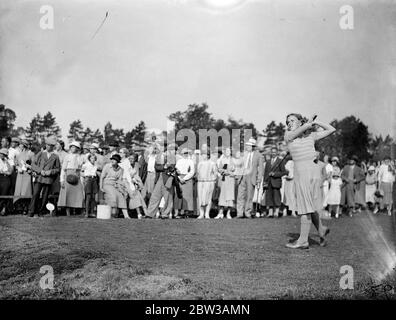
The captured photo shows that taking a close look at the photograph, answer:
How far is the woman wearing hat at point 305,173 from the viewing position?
339 inches

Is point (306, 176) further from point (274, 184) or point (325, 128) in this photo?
point (274, 184)

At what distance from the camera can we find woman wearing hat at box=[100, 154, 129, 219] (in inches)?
512

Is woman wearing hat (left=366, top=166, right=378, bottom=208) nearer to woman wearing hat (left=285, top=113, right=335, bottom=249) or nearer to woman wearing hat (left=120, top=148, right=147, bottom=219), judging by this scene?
woman wearing hat (left=120, top=148, right=147, bottom=219)

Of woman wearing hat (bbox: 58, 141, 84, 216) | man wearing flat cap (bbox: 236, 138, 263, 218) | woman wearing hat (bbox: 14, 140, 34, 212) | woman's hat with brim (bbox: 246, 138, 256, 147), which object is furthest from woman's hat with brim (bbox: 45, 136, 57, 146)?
woman's hat with brim (bbox: 246, 138, 256, 147)

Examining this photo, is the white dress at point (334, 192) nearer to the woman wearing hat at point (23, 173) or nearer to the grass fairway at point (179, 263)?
the grass fairway at point (179, 263)

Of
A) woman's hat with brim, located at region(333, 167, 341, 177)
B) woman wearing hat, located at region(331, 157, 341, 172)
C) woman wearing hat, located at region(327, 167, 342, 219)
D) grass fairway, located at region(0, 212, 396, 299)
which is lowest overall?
grass fairway, located at region(0, 212, 396, 299)

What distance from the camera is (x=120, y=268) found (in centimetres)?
646

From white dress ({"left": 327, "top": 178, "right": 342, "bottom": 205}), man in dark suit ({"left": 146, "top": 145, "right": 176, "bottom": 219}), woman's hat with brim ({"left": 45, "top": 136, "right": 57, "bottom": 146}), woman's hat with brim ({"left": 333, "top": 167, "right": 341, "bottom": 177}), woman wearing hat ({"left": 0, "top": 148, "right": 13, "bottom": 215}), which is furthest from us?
woman's hat with brim ({"left": 333, "top": 167, "right": 341, "bottom": 177})

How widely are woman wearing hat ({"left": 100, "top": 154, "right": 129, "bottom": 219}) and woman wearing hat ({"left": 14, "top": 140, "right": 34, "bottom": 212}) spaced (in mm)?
2354

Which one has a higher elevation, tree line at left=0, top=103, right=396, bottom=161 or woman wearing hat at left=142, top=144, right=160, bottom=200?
tree line at left=0, top=103, right=396, bottom=161

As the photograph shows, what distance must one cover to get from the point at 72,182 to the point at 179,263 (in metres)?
7.30

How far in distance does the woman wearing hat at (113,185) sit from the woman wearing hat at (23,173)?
2354 millimetres

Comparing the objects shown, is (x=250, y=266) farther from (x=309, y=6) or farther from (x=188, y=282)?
(x=309, y=6)

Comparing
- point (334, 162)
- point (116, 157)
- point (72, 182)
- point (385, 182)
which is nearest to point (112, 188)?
point (116, 157)
